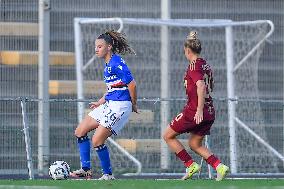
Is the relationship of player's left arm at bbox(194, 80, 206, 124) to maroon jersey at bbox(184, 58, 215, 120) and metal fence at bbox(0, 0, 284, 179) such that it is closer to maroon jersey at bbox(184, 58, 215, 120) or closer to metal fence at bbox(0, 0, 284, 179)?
maroon jersey at bbox(184, 58, 215, 120)

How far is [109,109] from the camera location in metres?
14.9

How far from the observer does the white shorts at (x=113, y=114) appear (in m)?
14.8

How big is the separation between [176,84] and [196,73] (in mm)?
5181

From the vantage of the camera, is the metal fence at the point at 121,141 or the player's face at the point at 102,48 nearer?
the player's face at the point at 102,48

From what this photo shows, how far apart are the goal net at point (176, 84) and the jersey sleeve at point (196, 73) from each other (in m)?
3.18

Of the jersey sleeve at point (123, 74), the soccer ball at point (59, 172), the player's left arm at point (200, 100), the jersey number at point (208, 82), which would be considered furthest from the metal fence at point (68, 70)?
the player's left arm at point (200, 100)

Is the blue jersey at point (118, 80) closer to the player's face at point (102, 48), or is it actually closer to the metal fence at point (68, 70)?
the player's face at point (102, 48)

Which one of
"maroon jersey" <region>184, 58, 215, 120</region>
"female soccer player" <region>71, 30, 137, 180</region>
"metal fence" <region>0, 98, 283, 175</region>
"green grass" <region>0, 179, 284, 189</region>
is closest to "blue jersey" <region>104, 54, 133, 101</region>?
"female soccer player" <region>71, 30, 137, 180</region>

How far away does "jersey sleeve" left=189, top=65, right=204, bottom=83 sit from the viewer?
14.6 m

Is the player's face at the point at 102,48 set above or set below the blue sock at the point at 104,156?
above

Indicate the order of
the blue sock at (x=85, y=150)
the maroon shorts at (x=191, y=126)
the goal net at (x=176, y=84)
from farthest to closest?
1. the goal net at (x=176, y=84)
2. the blue sock at (x=85, y=150)
3. the maroon shorts at (x=191, y=126)

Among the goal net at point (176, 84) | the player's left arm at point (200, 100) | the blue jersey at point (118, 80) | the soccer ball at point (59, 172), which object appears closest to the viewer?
the player's left arm at point (200, 100)

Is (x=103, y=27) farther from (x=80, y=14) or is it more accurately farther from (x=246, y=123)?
(x=246, y=123)

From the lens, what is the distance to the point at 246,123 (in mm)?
19312
